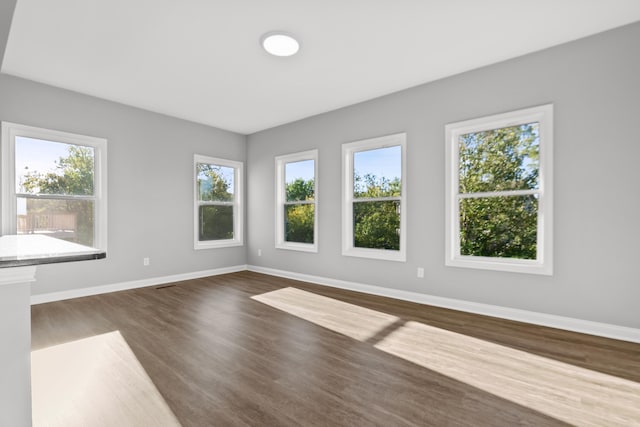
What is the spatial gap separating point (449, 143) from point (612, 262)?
6.21ft

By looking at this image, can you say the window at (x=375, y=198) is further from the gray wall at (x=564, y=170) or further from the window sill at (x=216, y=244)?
the window sill at (x=216, y=244)

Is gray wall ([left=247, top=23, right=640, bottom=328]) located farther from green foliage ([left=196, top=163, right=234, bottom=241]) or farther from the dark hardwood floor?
green foliage ([left=196, top=163, right=234, bottom=241])

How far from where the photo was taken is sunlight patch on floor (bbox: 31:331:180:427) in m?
1.65

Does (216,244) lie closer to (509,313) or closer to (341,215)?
(341,215)

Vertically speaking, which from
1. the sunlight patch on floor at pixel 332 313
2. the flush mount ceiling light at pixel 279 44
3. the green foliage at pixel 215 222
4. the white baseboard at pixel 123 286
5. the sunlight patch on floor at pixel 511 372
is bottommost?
the sunlight patch on floor at pixel 332 313

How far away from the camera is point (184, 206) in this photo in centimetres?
520

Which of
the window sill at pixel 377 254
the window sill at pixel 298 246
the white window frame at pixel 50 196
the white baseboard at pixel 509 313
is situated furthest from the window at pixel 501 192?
the white window frame at pixel 50 196

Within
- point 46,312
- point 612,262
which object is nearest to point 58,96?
point 46,312

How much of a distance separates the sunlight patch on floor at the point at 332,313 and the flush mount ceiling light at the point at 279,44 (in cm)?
274

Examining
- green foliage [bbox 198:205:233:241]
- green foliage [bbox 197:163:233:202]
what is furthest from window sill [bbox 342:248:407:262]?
green foliage [bbox 197:163:233:202]

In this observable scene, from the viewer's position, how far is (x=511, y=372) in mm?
2146

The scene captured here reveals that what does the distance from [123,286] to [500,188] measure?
5133 mm

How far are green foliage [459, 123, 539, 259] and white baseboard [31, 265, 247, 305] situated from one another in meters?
4.14

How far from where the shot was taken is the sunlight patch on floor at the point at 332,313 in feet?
9.72
